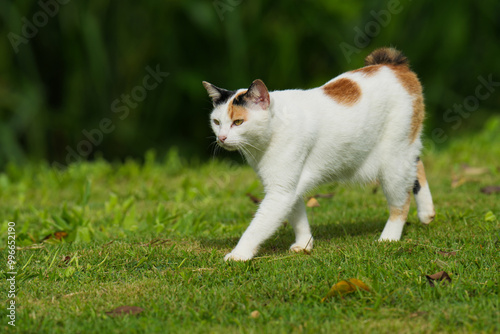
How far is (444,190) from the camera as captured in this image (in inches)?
210

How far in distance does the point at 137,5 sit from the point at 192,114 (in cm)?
174

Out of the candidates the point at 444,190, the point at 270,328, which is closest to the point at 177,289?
the point at 270,328

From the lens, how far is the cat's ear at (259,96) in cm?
332

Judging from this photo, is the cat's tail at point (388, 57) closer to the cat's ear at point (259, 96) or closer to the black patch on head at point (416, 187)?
the black patch on head at point (416, 187)

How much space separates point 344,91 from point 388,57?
1.76 feet

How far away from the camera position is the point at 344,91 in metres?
3.67

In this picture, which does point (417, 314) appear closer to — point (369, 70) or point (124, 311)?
point (124, 311)

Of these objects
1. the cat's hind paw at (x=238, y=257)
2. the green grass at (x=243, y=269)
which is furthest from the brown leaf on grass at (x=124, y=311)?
the cat's hind paw at (x=238, y=257)

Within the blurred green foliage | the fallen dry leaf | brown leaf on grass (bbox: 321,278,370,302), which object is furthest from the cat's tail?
the blurred green foliage

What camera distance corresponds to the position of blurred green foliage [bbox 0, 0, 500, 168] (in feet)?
26.0

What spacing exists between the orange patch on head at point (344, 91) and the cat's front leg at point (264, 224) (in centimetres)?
65

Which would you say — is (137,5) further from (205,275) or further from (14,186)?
(205,275)

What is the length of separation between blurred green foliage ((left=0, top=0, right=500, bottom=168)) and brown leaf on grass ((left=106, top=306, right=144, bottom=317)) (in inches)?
217

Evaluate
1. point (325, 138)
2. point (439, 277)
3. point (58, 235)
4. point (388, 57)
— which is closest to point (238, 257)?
point (325, 138)
